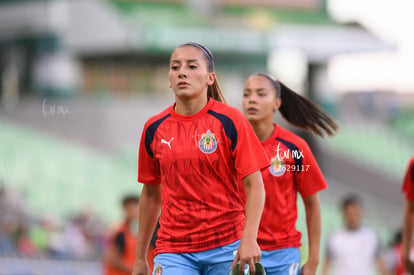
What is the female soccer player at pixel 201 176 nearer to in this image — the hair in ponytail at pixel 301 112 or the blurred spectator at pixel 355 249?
the hair in ponytail at pixel 301 112

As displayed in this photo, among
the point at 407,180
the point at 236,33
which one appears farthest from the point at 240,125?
the point at 236,33

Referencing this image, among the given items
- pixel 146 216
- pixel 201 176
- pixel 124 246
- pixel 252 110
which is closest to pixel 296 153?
pixel 252 110

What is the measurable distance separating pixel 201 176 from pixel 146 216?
0.67 metres

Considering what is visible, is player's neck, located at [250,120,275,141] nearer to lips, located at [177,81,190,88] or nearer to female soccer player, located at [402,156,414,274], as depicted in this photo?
female soccer player, located at [402,156,414,274]

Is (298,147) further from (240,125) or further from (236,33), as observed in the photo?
(236,33)

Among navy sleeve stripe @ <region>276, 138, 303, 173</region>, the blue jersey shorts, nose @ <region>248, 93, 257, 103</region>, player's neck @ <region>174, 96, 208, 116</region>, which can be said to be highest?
nose @ <region>248, 93, 257, 103</region>

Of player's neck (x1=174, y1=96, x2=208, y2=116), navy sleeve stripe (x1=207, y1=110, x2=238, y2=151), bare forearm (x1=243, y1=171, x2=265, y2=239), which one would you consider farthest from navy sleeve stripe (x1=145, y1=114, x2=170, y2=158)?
bare forearm (x1=243, y1=171, x2=265, y2=239)

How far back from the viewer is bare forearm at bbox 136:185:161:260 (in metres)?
6.14

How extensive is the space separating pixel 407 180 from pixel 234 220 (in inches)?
96.0

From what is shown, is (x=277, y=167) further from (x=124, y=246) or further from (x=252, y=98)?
(x=124, y=246)

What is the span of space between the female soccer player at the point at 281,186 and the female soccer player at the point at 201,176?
56.2 inches

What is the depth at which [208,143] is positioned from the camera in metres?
5.67

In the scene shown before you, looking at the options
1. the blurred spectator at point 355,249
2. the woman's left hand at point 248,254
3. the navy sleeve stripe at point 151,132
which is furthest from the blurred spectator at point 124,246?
the woman's left hand at point 248,254

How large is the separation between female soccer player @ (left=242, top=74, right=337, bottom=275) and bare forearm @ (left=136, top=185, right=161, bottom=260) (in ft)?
4.16
